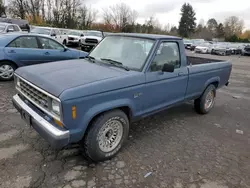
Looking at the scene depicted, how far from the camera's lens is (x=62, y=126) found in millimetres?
2592

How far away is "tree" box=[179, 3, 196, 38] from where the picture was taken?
70938 mm

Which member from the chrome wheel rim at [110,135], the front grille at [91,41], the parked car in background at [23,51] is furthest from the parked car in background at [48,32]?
the chrome wheel rim at [110,135]

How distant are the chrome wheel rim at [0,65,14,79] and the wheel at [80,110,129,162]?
5164mm

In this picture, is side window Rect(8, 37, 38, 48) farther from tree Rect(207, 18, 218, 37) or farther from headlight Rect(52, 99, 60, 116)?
tree Rect(207, 18, 218, 37)

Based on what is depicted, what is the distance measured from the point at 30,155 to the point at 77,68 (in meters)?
1.53

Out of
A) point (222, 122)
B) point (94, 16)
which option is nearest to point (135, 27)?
point (94, 16)

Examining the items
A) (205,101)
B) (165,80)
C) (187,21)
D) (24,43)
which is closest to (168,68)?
(165,80)

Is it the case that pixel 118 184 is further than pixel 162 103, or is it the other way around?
pixel 162 103

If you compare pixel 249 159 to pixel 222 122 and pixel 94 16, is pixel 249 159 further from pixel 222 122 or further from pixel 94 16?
pixel 94 16

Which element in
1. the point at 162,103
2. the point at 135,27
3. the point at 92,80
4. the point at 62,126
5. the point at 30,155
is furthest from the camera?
the point at 135,27

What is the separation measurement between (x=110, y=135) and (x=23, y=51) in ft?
17.2

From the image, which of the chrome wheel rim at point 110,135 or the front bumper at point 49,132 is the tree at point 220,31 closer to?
the chrome wheel rim at point 110,135

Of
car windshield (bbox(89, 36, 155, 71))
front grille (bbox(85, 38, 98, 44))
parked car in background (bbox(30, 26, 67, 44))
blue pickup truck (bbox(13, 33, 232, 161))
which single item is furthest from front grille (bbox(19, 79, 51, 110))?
front grille (bbox(85, 38, 98, 44))

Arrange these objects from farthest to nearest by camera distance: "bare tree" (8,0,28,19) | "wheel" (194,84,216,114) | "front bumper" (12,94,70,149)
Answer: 1. "bare tree" (8,0,28,19)
2. "wheel" (194,84,216,114)
3. "front bumper" (12,94,70,149)
